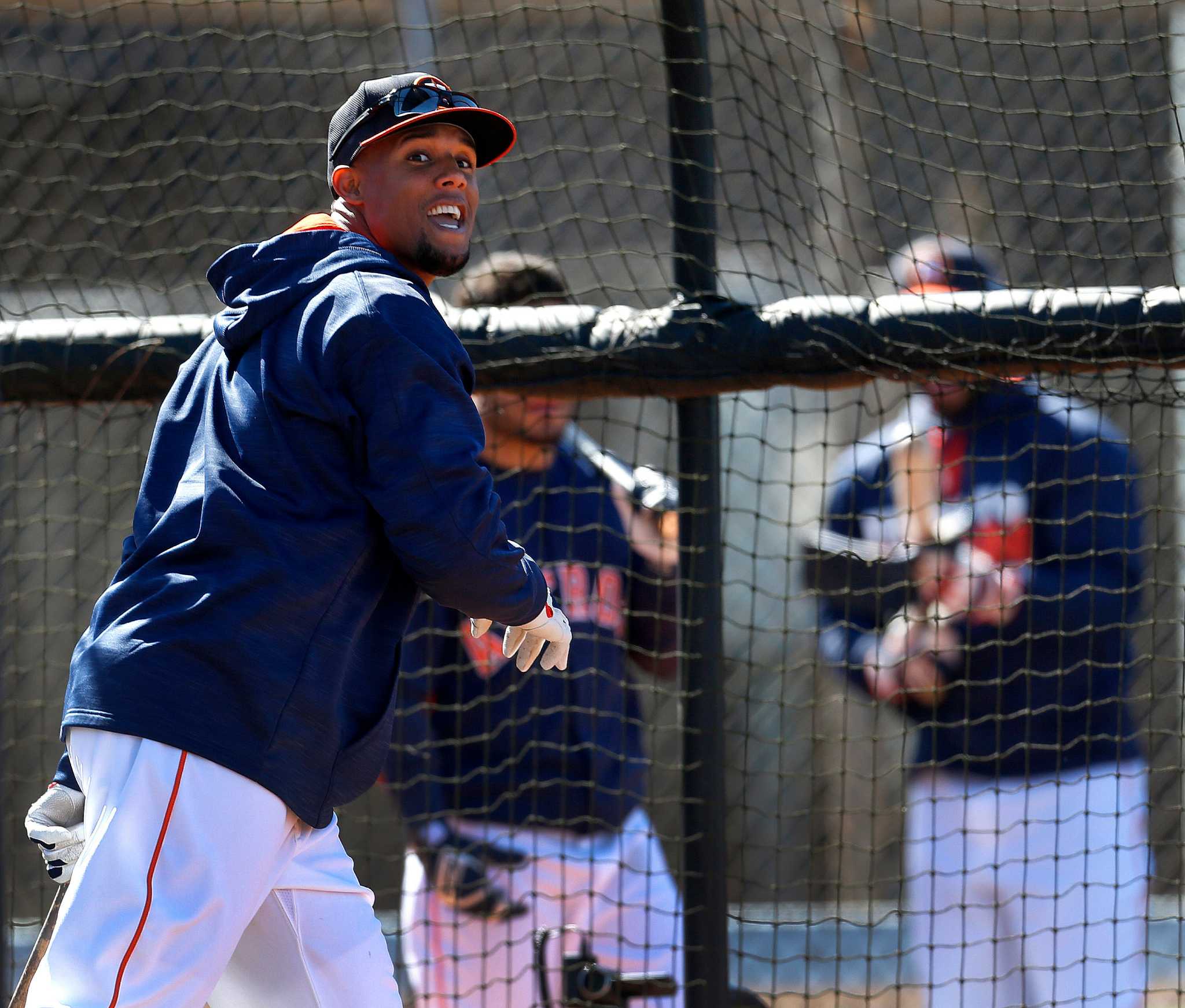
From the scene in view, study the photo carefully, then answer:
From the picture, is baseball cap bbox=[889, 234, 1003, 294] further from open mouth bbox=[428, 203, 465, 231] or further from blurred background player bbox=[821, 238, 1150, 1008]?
open mouth bbox=[428, 203, 465, 231]

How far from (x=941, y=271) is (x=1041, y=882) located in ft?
4.85

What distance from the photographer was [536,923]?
3.50 meters

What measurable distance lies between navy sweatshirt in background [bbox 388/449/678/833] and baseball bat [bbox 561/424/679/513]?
0.06 metres

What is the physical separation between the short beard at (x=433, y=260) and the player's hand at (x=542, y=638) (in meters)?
0.54

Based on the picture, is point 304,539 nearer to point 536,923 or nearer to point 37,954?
point 37,954

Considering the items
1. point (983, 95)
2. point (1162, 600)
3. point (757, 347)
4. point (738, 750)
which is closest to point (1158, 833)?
point (1162, 600)

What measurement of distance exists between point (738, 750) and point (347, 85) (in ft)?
11.0

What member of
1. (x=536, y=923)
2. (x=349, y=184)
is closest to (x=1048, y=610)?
(x=536, y=923)

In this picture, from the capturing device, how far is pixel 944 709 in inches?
139

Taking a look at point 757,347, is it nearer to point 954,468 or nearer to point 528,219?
point 954,468

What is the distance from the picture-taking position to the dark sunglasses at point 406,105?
2246mm

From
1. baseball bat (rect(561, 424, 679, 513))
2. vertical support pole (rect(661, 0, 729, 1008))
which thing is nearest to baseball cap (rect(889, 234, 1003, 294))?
vertical support pole (rect(661, 0, 729, 1008))

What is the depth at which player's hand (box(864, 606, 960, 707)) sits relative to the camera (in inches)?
137

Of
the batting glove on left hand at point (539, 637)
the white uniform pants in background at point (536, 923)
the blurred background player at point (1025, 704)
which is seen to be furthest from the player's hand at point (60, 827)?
the blurred background player at point (1025, 704)
